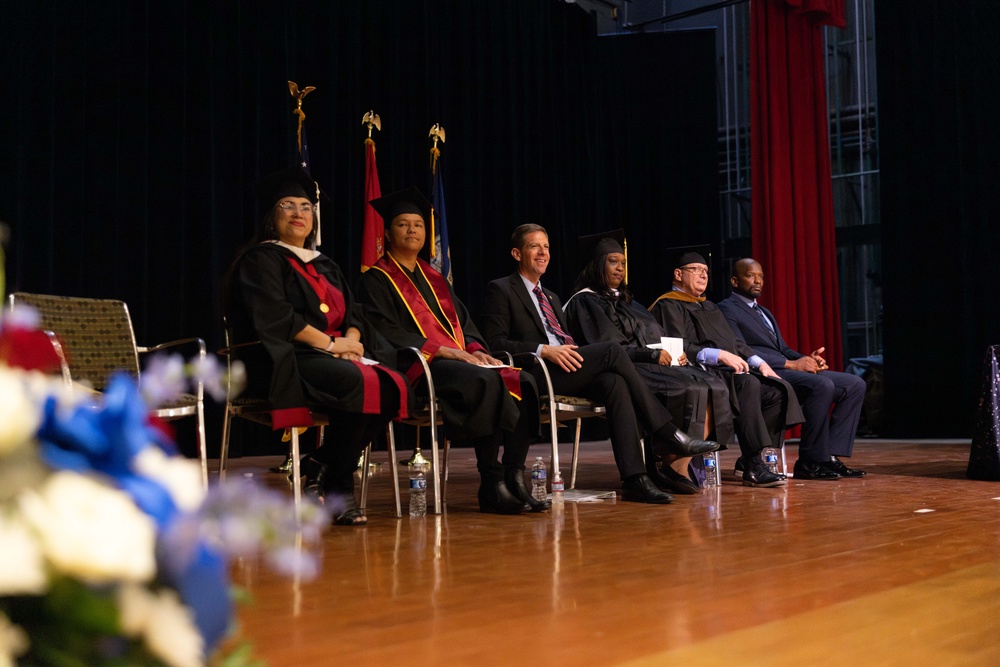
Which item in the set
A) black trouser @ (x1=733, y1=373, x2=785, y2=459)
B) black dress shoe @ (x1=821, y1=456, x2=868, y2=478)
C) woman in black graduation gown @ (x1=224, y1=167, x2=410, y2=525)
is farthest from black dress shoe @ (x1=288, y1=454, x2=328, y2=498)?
black dress shoe @ (x1=821, y1=456, x2=868, y2=478)

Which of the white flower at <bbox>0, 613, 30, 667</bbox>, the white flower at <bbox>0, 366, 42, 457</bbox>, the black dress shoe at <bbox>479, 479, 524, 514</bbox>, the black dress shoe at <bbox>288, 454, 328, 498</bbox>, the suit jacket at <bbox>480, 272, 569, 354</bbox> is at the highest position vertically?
the suit jacket at <bbox>480, 272, 569, 354</bbox>

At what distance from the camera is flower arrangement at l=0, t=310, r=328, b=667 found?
17.1 inches

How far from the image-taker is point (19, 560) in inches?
17.0

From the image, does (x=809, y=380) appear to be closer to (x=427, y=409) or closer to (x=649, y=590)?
(x=427, y=409)

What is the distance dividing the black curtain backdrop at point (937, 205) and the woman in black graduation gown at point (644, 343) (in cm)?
474

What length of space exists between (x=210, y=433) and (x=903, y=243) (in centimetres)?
609

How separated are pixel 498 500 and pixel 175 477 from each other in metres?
3.17

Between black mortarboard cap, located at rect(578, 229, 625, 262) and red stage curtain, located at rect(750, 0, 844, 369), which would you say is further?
red stage curtain, located at rect(750, 0, 844, 369)

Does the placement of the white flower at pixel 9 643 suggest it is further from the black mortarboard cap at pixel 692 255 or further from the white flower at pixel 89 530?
the black mortarboard cap at pixel 692 255

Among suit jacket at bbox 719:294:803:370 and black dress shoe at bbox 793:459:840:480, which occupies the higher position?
suit jacket at bbox 719:294:803:370

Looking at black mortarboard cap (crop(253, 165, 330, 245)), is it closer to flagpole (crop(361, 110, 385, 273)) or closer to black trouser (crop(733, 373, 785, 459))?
black trouser (crop(733, 373, 785, 459))

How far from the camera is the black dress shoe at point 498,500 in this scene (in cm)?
360

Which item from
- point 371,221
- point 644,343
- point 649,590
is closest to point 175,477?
point 649,590

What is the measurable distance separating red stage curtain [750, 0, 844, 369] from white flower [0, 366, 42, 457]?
350 inches
